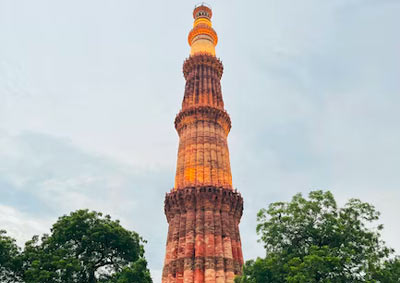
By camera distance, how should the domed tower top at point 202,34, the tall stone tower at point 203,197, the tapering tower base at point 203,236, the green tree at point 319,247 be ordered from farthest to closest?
the domed tower top at point 202,34, the tall stone tower at point 203,197, the tapering tower base at point 203,236, the green tree at point 319,247

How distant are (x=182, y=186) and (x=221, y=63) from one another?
19.6m

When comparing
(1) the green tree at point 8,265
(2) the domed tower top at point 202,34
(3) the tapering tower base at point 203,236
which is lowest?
(1) the green tree at point 8,265

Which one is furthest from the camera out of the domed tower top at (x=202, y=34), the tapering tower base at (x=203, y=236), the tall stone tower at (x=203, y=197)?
the domed tower top at (x=202, y=34)

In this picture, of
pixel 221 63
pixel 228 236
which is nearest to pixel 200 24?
pixel 221 63

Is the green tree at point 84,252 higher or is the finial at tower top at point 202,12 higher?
the finial at tower top at point 202,12

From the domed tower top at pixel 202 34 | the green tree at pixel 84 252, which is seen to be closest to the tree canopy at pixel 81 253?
the green tree at pixel 84 252

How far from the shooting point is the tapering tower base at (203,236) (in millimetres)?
29156

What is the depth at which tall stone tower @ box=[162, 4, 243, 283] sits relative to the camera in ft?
97.3

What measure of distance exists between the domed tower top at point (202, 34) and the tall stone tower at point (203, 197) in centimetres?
284

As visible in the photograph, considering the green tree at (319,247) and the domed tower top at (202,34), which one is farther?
the domed tower top at (202,34)

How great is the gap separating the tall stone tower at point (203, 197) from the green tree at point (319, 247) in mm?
9366

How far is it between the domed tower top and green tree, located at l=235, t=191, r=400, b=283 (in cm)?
3133

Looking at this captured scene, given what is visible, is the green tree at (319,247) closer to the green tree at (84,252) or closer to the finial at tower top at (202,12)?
the green tree at (84,252)

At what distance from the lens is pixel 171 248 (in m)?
31.8
